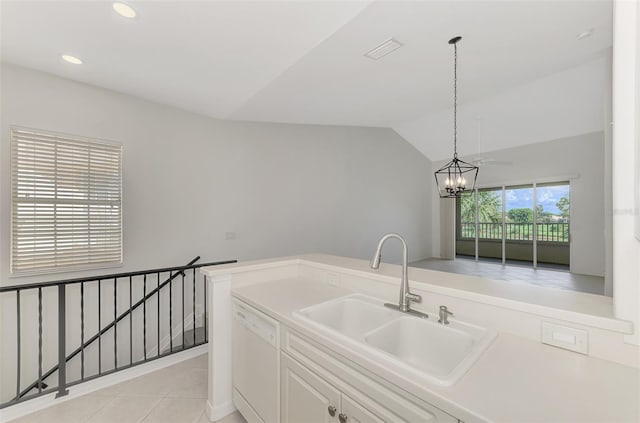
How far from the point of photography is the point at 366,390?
100 cm

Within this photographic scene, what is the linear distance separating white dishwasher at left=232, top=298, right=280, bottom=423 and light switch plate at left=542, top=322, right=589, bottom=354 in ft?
4.09

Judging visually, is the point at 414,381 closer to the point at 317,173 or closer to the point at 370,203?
the point at 317,173

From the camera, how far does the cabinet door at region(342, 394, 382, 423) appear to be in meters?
0.98

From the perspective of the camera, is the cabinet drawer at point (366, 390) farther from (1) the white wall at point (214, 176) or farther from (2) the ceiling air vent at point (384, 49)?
(1) the white wall at point (214, 176)

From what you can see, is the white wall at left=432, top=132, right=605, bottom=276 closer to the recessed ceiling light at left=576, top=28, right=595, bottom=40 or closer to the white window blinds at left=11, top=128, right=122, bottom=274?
the recessed ceiling light at left=576, top=28, right=595, bottom=40

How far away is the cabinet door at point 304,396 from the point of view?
1151mm

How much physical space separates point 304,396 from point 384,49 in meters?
3.04

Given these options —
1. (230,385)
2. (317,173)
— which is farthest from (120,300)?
(317,173)

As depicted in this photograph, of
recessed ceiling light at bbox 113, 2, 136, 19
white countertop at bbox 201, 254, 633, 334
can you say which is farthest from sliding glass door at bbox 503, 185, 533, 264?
recessed ceiling light at bbox 113, 2, 136, 19

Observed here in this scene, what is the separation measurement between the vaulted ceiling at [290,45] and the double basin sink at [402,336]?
2214 mm

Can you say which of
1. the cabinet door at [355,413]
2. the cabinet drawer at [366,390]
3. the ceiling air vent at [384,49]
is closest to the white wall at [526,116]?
the ceiling air vent at [384,49]

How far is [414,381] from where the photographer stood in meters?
0.86

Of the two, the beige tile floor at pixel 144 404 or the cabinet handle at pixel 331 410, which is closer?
the cabinet handle at pixel 331 410

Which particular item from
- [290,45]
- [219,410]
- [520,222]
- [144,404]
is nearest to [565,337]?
[219,410]
